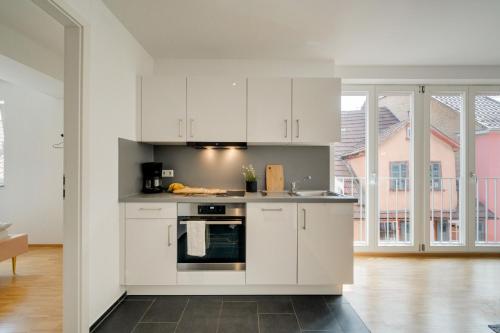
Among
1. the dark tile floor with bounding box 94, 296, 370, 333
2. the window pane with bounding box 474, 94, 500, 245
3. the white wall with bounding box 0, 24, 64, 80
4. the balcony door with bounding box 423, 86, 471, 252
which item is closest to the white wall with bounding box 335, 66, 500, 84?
the balcony door with bounding box 423, 86, 471, 252

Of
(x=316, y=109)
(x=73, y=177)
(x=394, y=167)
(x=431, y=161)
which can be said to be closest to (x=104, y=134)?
(x=73, y=177)

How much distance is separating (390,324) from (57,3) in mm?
3133

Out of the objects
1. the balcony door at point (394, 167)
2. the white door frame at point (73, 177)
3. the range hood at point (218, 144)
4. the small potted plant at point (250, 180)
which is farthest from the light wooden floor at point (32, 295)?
the balcony door at point (394, 167)

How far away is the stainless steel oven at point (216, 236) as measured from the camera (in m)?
2.48

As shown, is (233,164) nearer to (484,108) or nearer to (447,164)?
(447,164)

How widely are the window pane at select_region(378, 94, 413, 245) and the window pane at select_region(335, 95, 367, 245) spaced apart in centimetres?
22

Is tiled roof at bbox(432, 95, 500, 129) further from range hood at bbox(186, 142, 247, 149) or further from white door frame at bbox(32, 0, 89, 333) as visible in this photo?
white door frame at bbox(32, 0, 89, 333)

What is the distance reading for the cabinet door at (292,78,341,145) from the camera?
2.79m

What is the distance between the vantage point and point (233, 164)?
3.19m

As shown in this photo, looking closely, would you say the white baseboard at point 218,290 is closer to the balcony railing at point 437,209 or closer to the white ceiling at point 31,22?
the balcony railing at point 437,209

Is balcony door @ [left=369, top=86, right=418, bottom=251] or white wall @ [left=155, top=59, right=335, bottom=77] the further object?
balcony door @ [left=369, top=86, right=418, bottom=251]

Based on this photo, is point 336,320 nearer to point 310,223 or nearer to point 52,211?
point 310,223

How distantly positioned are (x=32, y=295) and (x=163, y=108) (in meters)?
2.14

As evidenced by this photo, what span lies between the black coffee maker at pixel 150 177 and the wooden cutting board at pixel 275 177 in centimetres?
122
